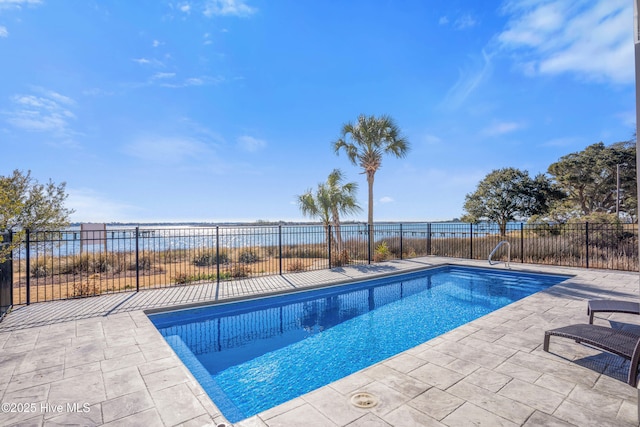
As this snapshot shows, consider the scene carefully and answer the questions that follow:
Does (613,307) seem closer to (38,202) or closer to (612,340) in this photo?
(612,340)

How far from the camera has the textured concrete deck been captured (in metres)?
2.07

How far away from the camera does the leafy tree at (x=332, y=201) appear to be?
463 inches

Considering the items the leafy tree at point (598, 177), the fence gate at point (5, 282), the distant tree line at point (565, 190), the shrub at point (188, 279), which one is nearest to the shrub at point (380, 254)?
the shrub at point (188, 279)

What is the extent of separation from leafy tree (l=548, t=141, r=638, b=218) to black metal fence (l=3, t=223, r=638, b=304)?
795cm

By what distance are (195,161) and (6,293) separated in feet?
34.9

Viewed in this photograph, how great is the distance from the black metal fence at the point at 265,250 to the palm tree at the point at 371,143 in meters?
2.35

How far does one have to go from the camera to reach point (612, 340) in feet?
8.63

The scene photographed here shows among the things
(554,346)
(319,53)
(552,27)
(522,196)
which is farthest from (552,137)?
(554,346)

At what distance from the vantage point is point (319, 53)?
955 centimetres

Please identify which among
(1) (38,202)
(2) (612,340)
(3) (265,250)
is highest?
(1) (38,202)

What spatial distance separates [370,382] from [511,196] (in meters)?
19.9

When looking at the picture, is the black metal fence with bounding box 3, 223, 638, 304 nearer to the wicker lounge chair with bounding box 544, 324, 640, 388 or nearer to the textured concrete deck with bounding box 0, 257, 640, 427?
the textured concrete deck with bounding box 0, 257, 640, 427

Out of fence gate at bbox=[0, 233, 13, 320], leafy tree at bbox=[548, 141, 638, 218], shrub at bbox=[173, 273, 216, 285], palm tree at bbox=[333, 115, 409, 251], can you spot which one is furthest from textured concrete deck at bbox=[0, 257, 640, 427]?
leafy tree at bbox=[548, 141, 638, 218]

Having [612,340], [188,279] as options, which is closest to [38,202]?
[188,279]
